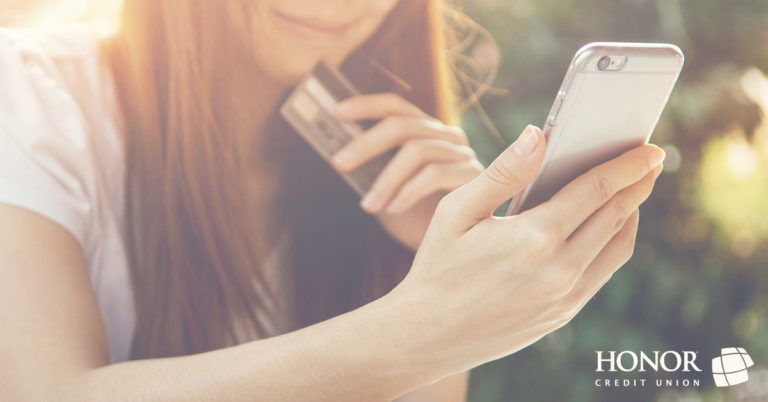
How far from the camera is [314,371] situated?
49cm

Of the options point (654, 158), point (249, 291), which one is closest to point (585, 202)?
point (654, 158)

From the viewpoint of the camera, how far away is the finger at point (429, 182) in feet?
2.54

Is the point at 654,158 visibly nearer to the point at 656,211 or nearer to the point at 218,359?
the point at 218,359

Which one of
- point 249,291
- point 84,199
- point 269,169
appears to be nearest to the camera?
point 84,199

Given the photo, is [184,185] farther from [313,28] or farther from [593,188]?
[593,188]

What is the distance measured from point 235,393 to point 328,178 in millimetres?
453

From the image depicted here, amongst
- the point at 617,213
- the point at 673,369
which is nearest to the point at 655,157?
the point at 617,213

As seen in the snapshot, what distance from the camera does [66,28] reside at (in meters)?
0.70

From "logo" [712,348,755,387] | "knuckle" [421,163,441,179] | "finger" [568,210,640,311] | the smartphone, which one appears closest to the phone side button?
the smartphone

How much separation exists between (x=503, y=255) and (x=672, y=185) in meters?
0.99

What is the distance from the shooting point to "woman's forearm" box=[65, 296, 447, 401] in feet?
1.59

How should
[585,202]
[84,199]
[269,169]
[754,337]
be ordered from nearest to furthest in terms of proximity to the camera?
[585,202] → [84,199] → [269,169] → [754,337]

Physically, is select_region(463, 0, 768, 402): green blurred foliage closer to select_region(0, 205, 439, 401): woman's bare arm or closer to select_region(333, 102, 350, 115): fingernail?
select_region(333, 102, 350, 115): fingernail

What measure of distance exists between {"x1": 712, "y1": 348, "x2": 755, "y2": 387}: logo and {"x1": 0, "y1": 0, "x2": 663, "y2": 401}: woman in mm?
807
